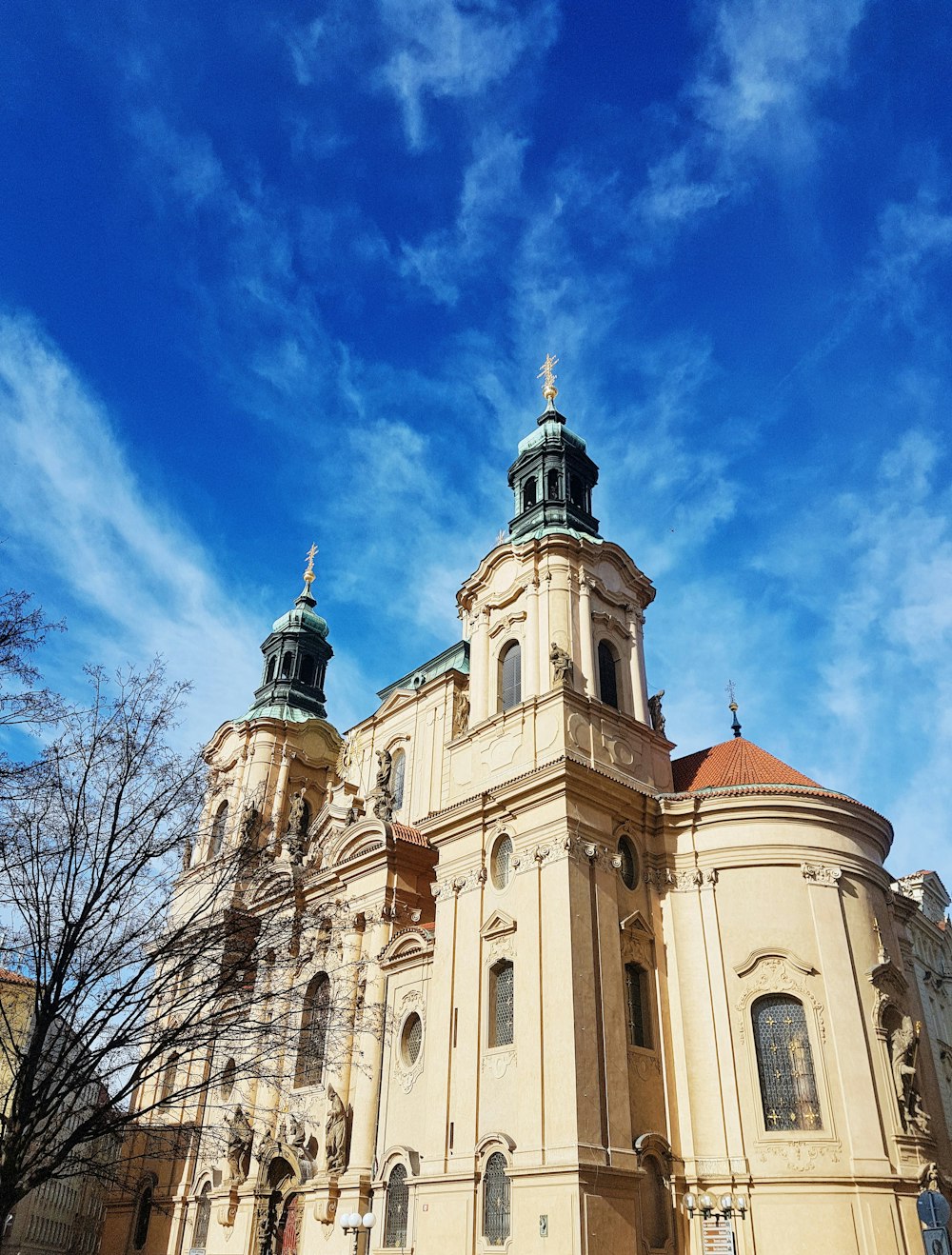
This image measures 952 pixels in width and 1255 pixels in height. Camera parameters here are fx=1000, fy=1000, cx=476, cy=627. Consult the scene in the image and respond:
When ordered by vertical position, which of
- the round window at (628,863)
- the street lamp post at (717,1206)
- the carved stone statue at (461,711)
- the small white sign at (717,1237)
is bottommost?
the small white sign at (717,1237)

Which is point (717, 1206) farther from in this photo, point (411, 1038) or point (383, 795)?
point (383, 795)

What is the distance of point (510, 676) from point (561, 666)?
2546 millimetres

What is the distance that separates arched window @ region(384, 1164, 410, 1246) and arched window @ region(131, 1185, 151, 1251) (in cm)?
1453

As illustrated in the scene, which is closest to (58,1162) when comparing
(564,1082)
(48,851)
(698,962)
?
(48,851)

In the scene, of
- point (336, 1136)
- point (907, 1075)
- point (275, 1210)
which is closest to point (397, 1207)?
point (336, 1136)

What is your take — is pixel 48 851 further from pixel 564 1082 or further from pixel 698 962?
pixel 698 962

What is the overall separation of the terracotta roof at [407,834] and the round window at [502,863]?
4.36 m

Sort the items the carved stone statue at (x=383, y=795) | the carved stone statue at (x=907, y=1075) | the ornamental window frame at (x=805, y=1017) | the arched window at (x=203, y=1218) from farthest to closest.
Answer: the arched window at (x=203, y=1218) → the carved stone statue at (x=383, y=795) → the carved stone statue at (x=907, y=1075) → the ornamental window frame at (x=805, y=1017)

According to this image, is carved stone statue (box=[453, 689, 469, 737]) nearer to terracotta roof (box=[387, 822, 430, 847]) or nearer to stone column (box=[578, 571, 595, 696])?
terracotta roof (box=[387, 822, 430, 847])

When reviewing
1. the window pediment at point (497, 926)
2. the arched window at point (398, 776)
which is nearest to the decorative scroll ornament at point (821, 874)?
the window pediment at point (497, 926)

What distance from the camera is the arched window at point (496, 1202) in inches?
784

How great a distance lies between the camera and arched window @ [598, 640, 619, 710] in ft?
90.4

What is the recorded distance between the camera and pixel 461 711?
1305 inches

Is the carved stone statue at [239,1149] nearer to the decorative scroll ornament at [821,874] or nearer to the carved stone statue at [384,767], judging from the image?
the carved stone statue at [384,767]
